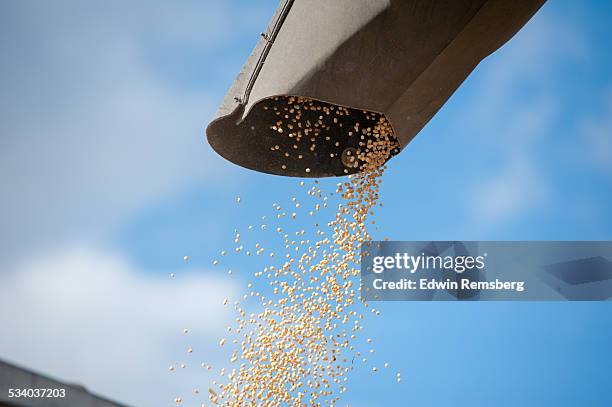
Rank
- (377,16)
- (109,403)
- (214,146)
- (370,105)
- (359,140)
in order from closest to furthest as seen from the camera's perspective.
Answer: (377,16) < (370,105) < (214,146) < (359,140) < (109,403)

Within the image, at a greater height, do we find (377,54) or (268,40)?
(268,40)

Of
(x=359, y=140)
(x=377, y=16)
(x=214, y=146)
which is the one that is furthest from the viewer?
(x=359, y=140)

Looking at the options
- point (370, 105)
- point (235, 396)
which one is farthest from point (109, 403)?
point (370, 105)

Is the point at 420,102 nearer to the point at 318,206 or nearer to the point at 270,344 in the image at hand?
the point at 318,206

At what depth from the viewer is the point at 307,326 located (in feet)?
8.84

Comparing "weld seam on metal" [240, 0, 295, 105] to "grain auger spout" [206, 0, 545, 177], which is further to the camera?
"weld seam on metal" [240, 0, 295, 105]

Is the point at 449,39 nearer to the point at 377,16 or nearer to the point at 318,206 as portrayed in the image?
the point at 377,16

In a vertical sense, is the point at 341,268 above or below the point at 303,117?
below

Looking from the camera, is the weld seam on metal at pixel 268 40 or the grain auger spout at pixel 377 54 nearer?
the grain auger spout at pixel 377 54

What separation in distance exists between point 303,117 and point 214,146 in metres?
0.34

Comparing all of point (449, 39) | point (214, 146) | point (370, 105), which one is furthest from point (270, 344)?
point (449, 39)

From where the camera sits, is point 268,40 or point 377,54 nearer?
point 377,54

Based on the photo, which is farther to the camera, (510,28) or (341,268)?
(341,268)

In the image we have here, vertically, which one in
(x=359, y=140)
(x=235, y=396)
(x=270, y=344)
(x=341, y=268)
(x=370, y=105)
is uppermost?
(x=359, y=140)
